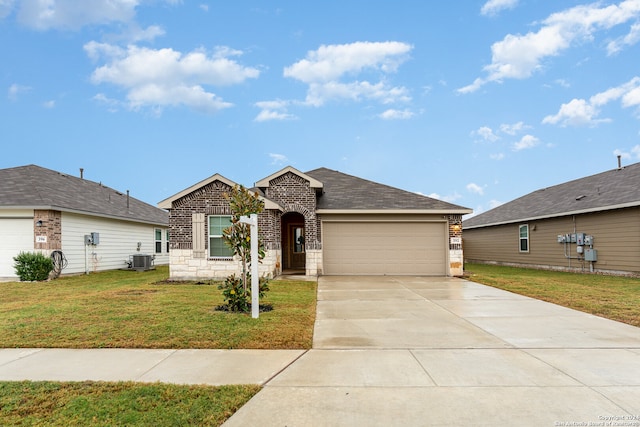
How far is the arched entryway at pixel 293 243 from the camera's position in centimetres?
1877

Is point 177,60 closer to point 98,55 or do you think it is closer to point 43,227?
point 98,55

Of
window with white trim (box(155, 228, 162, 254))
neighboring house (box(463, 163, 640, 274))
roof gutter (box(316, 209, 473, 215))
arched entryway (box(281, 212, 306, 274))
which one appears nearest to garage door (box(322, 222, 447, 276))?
roof gutter (box(316, 209, 473, 215))

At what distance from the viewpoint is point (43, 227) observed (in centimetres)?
1481

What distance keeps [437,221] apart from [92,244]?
593 inches

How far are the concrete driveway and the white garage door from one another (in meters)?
13.2

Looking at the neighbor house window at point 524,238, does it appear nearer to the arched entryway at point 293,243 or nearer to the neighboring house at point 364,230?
the neighboring house at point 364,230

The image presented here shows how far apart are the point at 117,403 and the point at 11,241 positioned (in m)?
15.0

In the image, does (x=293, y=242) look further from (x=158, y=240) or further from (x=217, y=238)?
(x=158, y=240)

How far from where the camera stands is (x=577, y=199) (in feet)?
60.8

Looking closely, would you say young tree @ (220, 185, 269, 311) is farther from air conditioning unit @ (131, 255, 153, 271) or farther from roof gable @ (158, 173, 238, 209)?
air conditioning unit @ (131, 255, 153, 271)

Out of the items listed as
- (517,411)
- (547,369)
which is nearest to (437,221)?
(547,369)

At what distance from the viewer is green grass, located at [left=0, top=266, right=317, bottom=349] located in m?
5.55

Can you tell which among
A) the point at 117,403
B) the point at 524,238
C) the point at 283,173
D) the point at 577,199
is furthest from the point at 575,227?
the point at 117,403

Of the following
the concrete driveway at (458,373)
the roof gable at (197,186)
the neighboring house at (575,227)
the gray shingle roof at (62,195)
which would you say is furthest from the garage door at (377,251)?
the gray shingle roof at (62,195)
